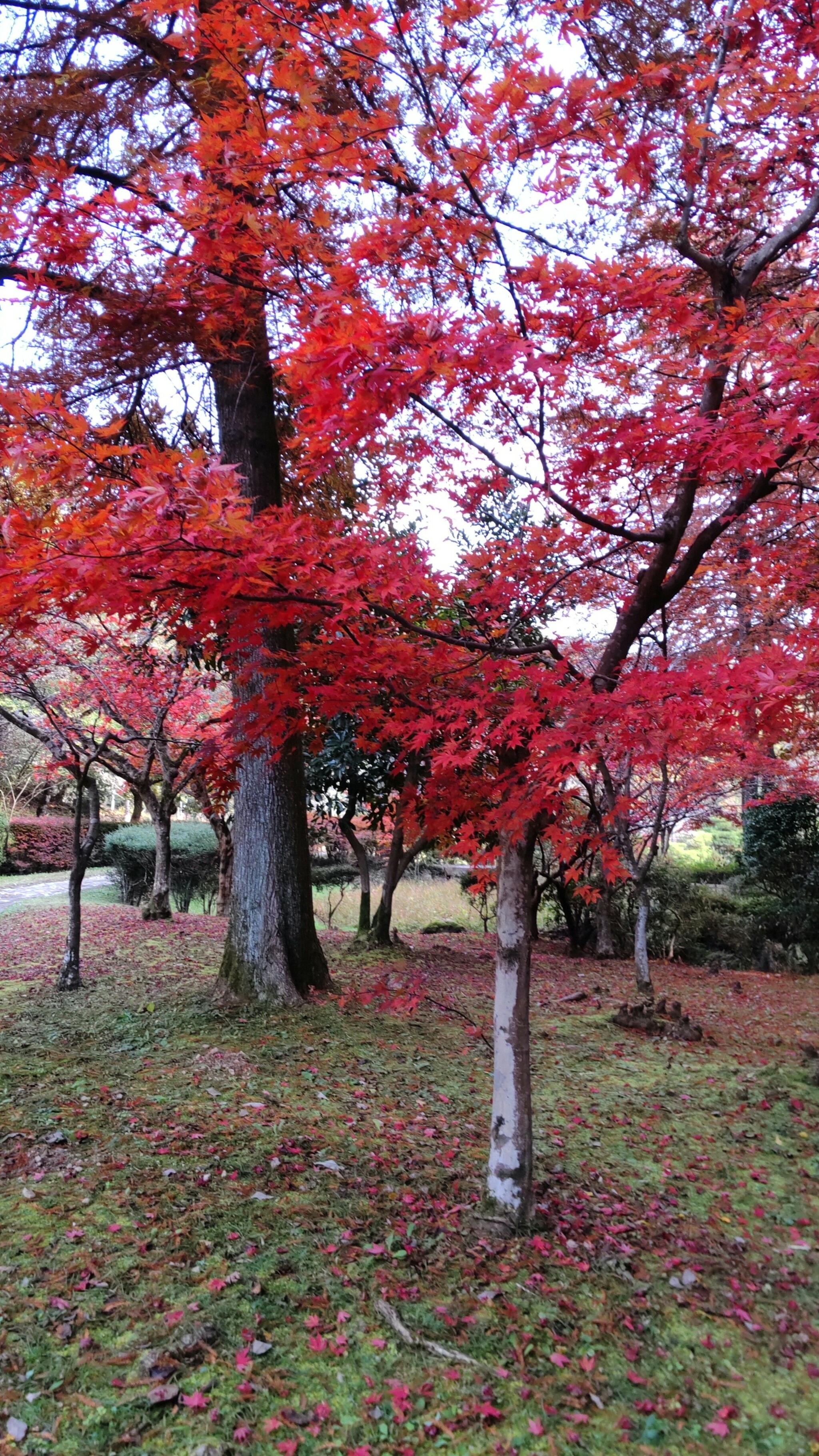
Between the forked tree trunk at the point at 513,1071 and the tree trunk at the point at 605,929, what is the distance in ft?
24.0

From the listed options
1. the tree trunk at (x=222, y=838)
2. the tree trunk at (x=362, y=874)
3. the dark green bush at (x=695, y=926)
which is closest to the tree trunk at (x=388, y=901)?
the tree trunk at (x=362, y=874)

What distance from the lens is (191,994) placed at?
598cm

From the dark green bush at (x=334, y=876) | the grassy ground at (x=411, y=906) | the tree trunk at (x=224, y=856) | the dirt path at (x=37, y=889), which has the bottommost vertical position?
the grassy ground at (x=411, y=906)

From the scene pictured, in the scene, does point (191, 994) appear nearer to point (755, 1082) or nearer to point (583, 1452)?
point (755, 1082)

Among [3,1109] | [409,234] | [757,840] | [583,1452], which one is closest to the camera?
[583,1452]

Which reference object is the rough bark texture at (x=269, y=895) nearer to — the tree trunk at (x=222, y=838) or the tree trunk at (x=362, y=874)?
the tree trunk at (x=362, y=874)

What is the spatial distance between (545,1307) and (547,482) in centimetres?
288

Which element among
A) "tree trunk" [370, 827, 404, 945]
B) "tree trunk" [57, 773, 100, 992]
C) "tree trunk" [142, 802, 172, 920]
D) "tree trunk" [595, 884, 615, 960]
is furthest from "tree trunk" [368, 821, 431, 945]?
"tree trunk" [57, 773, 100, 992]

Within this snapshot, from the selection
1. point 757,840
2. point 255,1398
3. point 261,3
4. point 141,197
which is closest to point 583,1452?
point 255,1398

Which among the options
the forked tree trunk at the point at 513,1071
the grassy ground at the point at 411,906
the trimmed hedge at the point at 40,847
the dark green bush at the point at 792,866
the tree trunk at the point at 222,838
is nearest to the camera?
the forked tree trunk at the point at 513,1071

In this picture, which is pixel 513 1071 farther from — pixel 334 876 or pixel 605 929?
pixel 334 876

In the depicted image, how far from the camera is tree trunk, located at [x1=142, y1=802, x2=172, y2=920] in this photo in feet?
31.7

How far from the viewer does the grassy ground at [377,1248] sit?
2.22 m

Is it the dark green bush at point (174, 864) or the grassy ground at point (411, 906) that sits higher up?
the dark green bush at point (174, 864)
